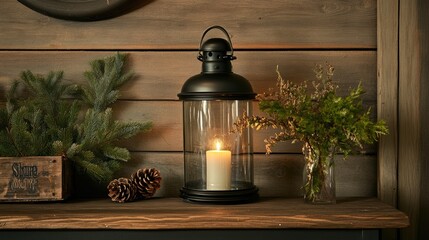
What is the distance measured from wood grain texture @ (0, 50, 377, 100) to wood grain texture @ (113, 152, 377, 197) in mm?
148

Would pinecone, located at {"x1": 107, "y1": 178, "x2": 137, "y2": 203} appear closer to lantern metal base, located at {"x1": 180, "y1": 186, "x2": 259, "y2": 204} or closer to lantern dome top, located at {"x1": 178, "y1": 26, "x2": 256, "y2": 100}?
lantern metal base, located at {"x1": 180, "y1": 186, "x2": 259, "y2": 204}

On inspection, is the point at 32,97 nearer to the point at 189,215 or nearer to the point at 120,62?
the point at 120,62

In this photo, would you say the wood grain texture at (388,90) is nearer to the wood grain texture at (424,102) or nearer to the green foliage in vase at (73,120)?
the wood grain texture at (424,102)

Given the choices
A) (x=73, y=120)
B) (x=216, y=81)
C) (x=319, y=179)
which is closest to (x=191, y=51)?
(x=216, y=81)

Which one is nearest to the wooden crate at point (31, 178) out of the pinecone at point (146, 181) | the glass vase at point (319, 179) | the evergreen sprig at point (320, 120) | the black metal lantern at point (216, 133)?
the pinecone at point (146, 181)

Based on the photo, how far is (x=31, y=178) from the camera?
1.29 m

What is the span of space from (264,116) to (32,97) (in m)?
0.55

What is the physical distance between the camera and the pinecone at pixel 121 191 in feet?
4.35

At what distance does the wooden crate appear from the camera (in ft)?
4.24

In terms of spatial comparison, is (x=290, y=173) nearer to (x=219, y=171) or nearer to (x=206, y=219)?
(x=219, y=171)

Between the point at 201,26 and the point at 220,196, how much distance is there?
0.42 meters

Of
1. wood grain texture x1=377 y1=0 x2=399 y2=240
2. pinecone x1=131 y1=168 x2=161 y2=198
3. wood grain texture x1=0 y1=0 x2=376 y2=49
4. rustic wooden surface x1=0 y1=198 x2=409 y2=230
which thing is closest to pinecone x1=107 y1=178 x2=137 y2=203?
pinecone x1=131 y1=168 x2=161 y2=198

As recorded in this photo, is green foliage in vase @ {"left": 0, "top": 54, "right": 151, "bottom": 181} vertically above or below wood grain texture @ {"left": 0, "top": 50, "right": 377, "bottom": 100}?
below

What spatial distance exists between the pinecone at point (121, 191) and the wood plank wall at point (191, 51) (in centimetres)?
13
